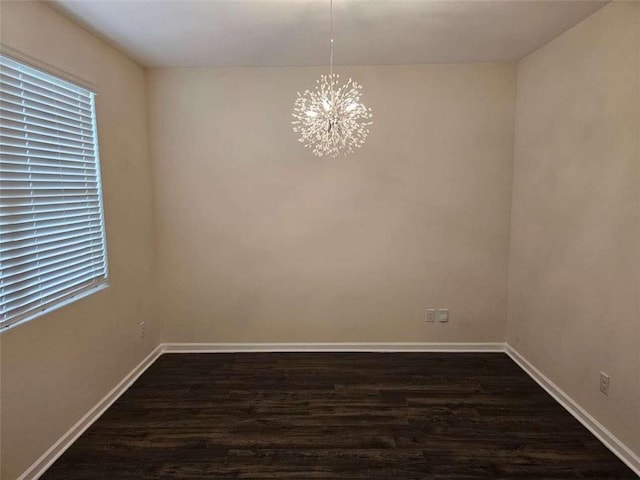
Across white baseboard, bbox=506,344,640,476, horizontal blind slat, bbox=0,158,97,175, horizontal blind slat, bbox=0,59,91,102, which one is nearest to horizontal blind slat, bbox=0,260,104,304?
horizontal blind slat, bbox=0,158,97,175

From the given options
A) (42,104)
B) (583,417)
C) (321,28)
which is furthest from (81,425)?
(583,417)

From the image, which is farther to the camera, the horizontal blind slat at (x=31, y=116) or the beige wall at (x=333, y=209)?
the beige wall at (x=333, y=209)

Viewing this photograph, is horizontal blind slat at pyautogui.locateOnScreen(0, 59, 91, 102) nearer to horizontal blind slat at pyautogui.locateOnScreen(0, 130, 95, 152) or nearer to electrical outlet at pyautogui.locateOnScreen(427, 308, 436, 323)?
horizontal blind slat at pyautogui.locateOnScreen(0, 130, 95, 152)

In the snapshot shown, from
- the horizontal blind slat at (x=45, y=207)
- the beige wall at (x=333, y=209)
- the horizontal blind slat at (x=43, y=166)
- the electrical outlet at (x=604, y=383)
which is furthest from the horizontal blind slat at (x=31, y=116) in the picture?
the electrical outlet at (x=604, y=383)

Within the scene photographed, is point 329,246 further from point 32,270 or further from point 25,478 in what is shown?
point 25,478

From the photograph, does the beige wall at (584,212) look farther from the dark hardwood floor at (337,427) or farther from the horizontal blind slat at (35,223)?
the horizontal blind slat at (35,223)

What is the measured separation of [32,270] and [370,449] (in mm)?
2269

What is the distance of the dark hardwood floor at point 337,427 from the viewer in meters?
2.23

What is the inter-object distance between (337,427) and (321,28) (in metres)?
2.76

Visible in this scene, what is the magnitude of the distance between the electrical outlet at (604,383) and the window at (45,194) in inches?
137

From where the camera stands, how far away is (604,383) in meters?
2.45

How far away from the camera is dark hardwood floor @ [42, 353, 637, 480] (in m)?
2.23

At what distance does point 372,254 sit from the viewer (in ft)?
12.2

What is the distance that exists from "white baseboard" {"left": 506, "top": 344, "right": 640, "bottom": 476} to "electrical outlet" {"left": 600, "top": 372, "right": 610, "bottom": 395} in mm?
231
